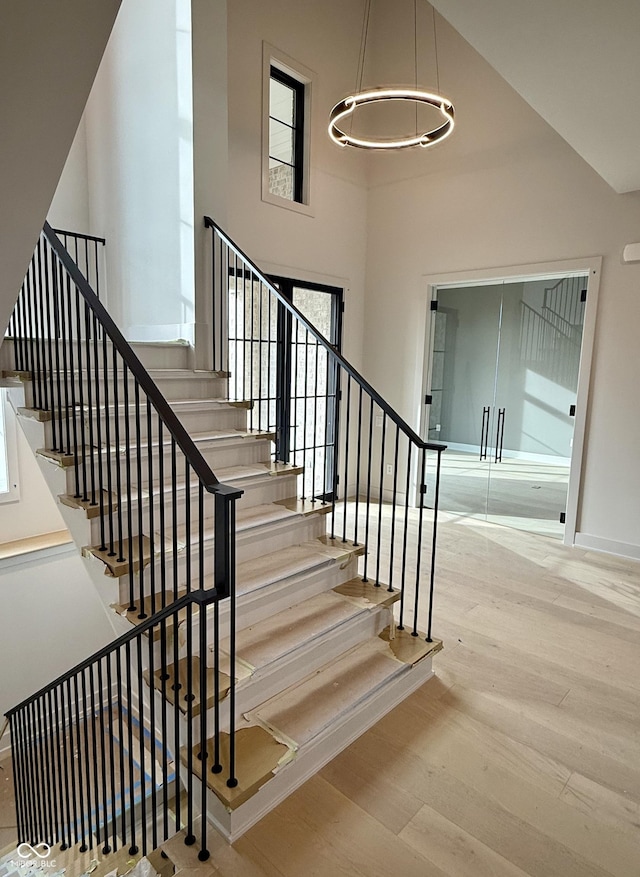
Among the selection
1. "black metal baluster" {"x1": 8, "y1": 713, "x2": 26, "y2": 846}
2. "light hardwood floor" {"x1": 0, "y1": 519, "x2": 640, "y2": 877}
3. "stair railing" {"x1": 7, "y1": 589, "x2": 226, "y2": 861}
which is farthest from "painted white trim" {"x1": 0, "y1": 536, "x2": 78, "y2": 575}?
"light hardwood floor" {"x1": 0, "y1": 519, "x2": 640, "y2": 877}

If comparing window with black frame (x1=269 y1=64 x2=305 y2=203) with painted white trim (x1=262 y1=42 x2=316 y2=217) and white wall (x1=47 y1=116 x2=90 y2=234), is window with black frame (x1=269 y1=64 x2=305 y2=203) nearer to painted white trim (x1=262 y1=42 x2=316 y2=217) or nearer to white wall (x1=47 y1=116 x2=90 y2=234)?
painted white trim (x1=262 y1=42 x2=316 y2=217)

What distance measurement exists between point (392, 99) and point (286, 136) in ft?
6.23

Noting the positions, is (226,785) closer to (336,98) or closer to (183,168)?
(183,168)

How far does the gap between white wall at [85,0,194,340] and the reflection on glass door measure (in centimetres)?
301

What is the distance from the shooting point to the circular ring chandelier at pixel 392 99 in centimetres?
361

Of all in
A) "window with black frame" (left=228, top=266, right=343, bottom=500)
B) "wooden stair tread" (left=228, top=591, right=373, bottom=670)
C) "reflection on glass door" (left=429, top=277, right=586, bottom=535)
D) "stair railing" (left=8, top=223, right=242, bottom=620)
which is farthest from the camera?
"window with black frame" (left=228, top=266, right=343, bottom=500)

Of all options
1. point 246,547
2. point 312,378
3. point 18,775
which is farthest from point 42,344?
point 312,378

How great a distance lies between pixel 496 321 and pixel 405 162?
79.3 inches

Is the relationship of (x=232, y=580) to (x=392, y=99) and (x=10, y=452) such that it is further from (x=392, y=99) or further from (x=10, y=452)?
(x=10, y=452)

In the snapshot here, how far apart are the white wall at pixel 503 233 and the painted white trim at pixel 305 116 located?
0.95 m

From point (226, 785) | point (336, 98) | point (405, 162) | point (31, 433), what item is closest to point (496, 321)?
point (405, 162)

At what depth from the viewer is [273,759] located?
6.35 feet

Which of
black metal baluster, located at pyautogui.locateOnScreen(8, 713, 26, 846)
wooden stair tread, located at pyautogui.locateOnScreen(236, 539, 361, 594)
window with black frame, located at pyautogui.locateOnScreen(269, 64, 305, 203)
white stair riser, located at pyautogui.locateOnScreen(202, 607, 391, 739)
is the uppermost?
window with black frame, located at pyautogui.locateOnScreen(269, 64, 305, 203)

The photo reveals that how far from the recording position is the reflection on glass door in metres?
4.88
